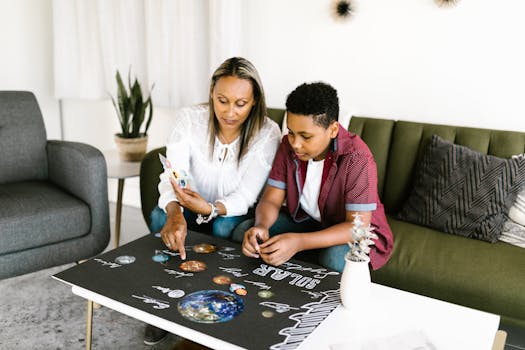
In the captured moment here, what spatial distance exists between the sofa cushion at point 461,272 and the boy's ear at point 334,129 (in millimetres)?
524

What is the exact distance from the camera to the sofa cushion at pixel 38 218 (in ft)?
6.31


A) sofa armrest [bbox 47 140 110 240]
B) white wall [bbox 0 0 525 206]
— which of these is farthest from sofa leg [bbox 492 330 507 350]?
sofa armrest [bbox 47 140 110 240]

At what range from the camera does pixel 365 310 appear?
124 cm

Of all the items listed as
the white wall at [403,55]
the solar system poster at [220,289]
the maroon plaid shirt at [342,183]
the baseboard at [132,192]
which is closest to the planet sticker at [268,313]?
the solar system poster at [220,289]

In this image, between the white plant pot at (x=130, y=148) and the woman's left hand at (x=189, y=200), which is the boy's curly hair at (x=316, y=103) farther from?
the white plant pot at (x=130, y=148)

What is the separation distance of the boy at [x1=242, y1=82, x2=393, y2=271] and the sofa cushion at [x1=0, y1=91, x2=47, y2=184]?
4.28 ft

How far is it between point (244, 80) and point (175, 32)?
131 cm

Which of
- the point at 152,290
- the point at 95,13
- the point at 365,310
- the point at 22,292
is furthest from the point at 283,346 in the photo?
the point at 95,13

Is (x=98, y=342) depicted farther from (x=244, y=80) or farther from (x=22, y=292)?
(x=244, y=80)

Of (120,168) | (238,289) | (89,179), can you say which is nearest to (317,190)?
(238,289)

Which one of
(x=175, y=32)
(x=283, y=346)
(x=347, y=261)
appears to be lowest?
(x=283, y=346)

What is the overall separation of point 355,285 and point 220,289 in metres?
0.35

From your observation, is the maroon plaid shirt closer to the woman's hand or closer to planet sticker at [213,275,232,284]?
the woman's hand

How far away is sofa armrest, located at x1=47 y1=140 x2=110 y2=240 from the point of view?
83.4 inches
